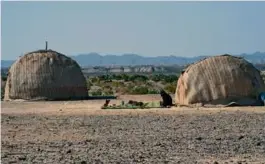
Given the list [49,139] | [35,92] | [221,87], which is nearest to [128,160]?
[49,139]

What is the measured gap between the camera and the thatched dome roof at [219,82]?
102ft

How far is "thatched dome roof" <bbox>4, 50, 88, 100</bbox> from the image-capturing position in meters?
37.9

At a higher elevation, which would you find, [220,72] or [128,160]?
[220,72]

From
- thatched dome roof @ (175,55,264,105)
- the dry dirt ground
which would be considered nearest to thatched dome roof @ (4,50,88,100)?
the dry dirt ground

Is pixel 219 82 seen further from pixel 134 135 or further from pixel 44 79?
pixel 134 135

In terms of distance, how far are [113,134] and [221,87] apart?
12.6 metres

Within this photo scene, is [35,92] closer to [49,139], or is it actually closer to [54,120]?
[54,120]

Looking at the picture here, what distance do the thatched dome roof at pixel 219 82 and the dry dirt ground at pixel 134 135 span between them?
173 centimetres

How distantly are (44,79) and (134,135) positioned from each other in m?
19.6

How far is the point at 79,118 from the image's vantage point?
1001 inches

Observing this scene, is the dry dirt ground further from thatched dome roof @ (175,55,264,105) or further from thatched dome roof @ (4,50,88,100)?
thatched dome roof @ (4,50,88,100)

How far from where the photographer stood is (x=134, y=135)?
750 inches

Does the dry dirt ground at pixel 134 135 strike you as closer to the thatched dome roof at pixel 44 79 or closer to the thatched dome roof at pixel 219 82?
the thatched dome roof at pixel 219 82

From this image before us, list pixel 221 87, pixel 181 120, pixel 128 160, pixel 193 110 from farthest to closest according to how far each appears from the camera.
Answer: pixel 221 87
pixel 193 110
pixel 181 120
pixel 128 160
